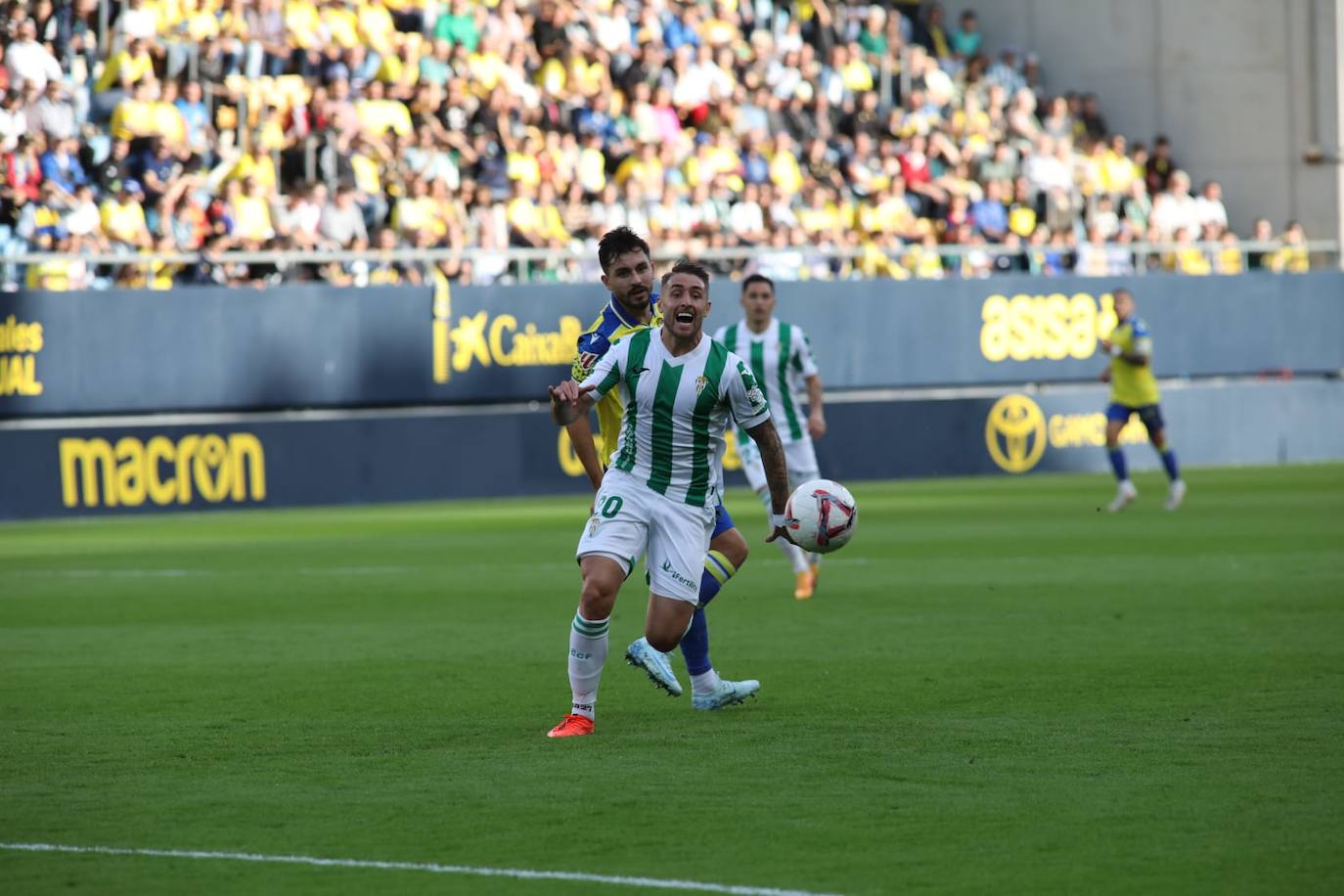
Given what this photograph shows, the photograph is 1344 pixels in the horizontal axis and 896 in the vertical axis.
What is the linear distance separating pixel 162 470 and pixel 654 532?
56.5 ft

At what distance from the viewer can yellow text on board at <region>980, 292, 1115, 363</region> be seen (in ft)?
105

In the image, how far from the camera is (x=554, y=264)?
28297 mm

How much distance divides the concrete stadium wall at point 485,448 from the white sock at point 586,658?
55.2 ft

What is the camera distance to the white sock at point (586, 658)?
9.43m

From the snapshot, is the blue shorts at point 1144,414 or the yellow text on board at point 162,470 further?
the yellow text on board at point 162,470

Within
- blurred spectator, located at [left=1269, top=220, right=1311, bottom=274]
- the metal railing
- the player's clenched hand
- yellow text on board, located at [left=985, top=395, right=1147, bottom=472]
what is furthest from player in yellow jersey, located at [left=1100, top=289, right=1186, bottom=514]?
the player's clenched hand

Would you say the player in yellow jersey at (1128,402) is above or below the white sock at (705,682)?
above

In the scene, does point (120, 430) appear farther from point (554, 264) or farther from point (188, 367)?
point (554, 264)

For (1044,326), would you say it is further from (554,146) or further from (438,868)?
(438,868)

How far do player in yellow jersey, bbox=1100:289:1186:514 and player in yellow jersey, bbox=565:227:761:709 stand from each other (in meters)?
14.6

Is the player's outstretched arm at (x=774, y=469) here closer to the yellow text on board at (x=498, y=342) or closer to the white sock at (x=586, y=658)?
the white sock at (x=586, y=658)

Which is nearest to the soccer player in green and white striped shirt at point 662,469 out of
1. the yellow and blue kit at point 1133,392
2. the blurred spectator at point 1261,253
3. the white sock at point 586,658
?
the white sock at point 586,658

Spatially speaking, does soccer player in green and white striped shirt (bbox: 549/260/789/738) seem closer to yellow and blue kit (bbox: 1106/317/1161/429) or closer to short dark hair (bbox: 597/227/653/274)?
short dark hair (bbox: 597/227/653/274)

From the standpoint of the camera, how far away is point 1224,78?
38.0 metres
